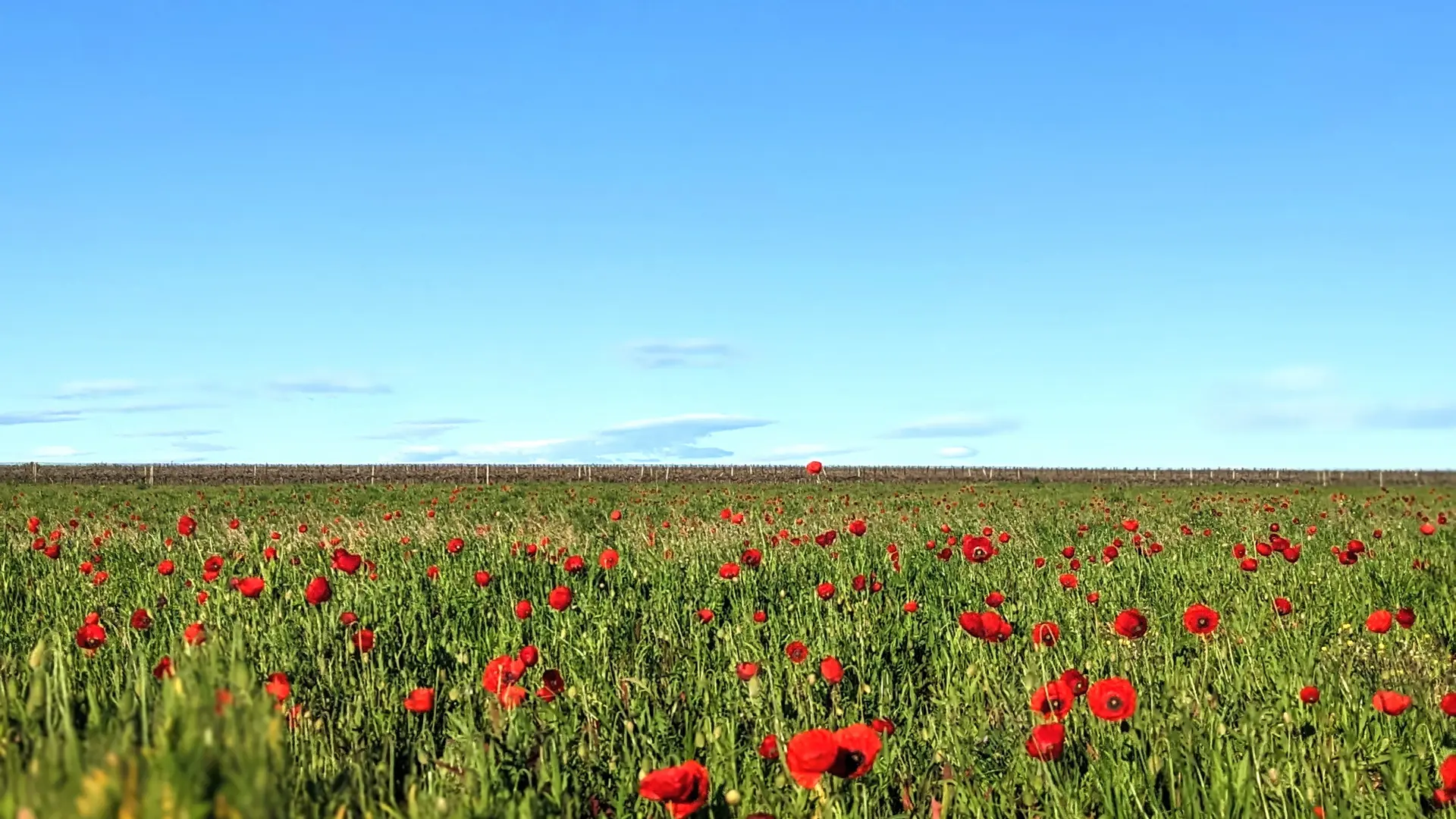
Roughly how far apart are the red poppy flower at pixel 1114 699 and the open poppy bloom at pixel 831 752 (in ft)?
3.06

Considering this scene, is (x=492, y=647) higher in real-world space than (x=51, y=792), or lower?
lower

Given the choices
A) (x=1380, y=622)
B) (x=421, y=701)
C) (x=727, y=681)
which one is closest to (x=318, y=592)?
(x=421, y=701)

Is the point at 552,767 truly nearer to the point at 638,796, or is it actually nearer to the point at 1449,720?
the point at 638,796

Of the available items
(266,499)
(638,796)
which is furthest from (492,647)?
(266,499)

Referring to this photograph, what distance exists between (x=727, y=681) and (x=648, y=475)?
69.3 m

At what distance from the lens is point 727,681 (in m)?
5.27

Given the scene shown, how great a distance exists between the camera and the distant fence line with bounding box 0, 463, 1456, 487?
6488 centimetres

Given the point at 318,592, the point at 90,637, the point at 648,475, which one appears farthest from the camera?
the point at 648,475

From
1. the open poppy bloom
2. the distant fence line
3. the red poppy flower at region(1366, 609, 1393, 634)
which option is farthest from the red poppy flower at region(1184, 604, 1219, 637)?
the distant fence line

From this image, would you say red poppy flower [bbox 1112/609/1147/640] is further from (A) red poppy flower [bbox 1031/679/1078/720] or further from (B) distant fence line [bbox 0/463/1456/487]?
(B) distant fence line [bbox 0/463/1456/487]

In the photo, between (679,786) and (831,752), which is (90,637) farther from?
(831,752)

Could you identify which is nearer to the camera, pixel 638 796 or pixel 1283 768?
pixel 638 796

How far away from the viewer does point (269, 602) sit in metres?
7.29

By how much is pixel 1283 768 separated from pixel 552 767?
2.62 meters
